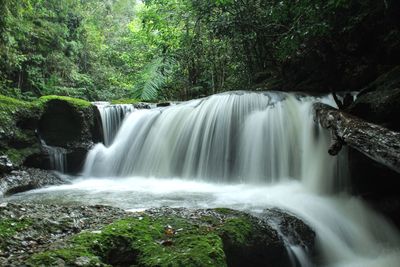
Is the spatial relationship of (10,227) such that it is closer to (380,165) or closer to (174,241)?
(174,241)

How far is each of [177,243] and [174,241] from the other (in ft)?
0.15

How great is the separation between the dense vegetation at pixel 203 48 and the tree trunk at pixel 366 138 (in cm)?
181

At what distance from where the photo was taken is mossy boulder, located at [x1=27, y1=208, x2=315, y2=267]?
226cm

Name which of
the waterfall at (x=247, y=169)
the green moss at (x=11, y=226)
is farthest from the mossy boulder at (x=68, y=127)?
the green moss at (x=11, y=226)

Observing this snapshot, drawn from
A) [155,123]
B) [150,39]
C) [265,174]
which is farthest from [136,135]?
[150,39]

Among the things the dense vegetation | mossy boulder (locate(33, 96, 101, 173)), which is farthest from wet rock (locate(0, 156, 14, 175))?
the dense vegetation

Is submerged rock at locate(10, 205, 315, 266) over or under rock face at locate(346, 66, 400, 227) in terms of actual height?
under

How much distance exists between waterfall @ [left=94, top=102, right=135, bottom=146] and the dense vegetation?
2.90 meters

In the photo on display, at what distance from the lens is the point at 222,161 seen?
7.33 metres

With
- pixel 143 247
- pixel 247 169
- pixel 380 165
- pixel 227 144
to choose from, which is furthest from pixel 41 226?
pixel 227 144

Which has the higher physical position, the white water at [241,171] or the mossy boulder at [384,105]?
the mossy boulder at [384,105]

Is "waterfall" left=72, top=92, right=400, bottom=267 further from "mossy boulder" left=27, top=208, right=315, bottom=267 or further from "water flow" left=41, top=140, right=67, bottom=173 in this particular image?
"water flow" left=41, top=140, right=67, bottom=173

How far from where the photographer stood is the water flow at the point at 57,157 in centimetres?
814

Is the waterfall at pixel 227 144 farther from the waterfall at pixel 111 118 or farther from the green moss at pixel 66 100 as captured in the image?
the green moss at pixel 66 100
